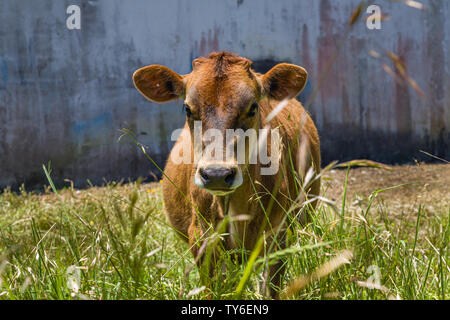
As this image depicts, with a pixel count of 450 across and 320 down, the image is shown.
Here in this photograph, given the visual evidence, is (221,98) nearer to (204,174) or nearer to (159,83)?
(204,174)

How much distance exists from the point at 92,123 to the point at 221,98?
5264 millimetres

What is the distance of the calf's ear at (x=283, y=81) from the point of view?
2.83 m

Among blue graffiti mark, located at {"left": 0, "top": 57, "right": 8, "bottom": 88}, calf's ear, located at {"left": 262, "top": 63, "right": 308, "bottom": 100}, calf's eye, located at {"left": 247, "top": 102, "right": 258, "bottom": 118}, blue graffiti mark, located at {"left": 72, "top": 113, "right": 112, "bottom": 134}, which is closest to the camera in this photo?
A: calf's eye, located at {"left": 247, "top": 102, "right": 258, "bottom": 118}

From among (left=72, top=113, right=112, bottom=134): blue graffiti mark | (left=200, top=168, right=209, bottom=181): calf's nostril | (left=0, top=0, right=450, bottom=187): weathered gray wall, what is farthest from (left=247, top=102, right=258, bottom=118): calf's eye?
(left=72, top=113, right=112, bottom=134): blue graffiti mark

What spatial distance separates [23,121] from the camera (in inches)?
275

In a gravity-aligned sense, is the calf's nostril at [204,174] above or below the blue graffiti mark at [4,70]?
below

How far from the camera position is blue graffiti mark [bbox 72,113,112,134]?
23.4ft

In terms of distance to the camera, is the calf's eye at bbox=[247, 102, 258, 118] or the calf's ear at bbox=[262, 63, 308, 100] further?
the calf's ear at bbox=[262, 63, 308, 100]

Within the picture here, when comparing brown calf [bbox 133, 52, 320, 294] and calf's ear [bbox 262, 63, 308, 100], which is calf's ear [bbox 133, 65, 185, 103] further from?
calf's ear [bbox 262, 63, 308, 100]

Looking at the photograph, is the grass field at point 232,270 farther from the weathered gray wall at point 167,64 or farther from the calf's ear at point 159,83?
the weathered gray wall at point 167,64

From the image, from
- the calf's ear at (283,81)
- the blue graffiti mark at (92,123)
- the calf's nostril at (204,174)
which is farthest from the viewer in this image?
the blue graffiti mark at (92,123)

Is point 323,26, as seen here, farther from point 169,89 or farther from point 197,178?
point 197,178

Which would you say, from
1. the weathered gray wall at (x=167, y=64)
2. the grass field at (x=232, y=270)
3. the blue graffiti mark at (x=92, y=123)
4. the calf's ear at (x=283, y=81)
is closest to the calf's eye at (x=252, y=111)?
the calf's ear at (x=283, y=81)

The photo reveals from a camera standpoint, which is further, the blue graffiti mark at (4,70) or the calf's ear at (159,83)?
the blue graffiti mark at (4,70)
